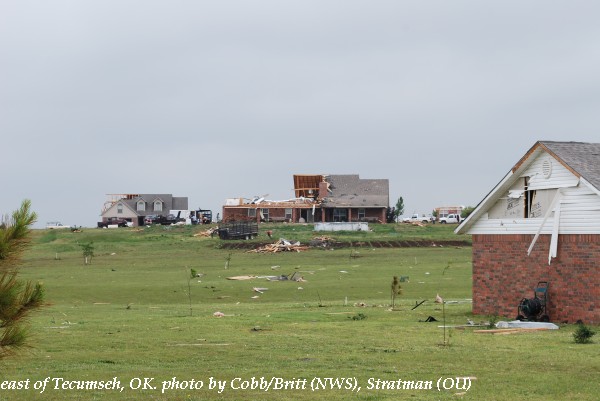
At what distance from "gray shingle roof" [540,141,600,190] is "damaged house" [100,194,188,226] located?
108909 millimetres

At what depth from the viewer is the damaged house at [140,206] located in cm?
13738

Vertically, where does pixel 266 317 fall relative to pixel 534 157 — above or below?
below

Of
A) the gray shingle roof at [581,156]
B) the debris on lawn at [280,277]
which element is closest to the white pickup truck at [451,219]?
the debris on lawn at [280,277]

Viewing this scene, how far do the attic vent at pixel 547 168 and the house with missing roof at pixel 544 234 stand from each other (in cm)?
3

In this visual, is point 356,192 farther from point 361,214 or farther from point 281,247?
point 281,247

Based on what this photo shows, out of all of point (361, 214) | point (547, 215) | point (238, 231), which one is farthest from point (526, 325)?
point (361, 214)

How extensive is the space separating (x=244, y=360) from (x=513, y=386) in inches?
228

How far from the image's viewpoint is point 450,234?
83.5 m

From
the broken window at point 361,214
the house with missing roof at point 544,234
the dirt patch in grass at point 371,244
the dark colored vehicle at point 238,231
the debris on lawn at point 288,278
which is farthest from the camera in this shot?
the broken window at point 361,214

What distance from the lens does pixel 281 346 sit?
22250 mm

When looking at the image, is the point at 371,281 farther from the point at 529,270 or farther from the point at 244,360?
the point at 244,360

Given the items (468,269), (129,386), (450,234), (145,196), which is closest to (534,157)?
(129,386)

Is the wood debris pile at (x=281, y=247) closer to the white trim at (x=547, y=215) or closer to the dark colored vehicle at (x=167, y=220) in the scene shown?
the white trim at (x=547, y=215)

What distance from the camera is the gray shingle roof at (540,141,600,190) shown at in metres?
28.1
